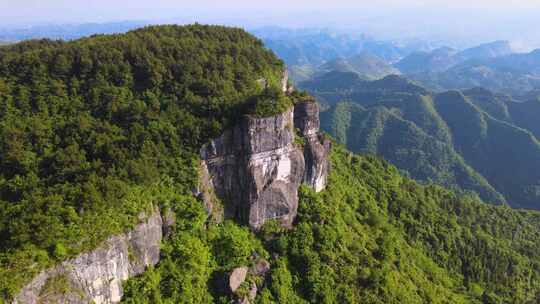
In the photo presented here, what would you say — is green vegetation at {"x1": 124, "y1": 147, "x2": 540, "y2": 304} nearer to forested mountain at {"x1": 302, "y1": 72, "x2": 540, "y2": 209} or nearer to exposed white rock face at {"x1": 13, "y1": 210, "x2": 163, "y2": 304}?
exposed white rock face at {"x1": 13, "y1": 210, "x2": 163, "y2": 304}

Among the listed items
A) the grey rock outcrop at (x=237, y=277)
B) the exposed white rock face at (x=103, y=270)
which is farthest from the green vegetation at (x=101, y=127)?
the grey rock outcrop at (x=237, y=277)

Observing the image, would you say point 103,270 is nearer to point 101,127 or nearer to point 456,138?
point 101,127

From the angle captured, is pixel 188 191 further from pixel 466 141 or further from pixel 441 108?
pixel 441 108

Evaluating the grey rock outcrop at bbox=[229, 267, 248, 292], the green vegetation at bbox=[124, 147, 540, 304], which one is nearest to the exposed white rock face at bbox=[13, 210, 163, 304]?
the green vegetation at bbox=[124, 147, 540, 304]

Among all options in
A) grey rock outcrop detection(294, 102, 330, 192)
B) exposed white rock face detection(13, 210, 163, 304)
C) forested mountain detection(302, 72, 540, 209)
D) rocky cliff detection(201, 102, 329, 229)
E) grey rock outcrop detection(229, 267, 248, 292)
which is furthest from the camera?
forested mountain detection(302, 72, 540, 209)

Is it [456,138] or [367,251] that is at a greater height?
[367,251]

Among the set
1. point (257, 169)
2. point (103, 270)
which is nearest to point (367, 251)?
point (257, 169)

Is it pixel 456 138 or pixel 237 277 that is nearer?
pixel 237 277

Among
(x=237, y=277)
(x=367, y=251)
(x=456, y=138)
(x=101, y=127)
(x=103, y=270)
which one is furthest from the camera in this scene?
(x=456, y=138)
